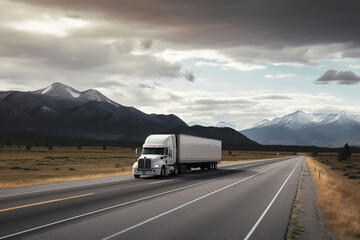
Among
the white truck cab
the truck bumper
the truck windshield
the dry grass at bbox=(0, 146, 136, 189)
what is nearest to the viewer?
the truck bumper

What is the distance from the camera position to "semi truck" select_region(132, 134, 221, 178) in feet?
105

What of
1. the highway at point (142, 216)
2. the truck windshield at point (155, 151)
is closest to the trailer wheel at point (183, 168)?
the truck windshield at point (155, 151)

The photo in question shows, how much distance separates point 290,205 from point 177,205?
482 cm

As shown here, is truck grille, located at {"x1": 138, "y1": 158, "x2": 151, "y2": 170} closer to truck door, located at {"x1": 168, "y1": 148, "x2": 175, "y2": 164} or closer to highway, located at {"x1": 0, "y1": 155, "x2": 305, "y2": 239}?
truck door, located at {"x1": 168, "y1": 148, "x2": 175, "y2": 164}

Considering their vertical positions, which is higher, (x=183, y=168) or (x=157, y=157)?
(x=157, y=157)

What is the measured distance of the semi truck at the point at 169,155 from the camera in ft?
105

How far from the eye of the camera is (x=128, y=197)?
1842 cm

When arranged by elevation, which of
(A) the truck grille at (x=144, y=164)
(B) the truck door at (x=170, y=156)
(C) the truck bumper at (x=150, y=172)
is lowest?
(C) the truck bumper at (x=150, y=172)

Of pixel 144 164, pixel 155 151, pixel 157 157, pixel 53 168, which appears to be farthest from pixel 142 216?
pixel 53 168

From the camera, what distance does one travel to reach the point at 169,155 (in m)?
34.4

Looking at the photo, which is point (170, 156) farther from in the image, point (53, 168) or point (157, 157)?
point (53, 168)

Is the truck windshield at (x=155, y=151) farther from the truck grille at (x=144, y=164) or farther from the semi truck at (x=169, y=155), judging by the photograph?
the truck grille at (x=144, y=164)

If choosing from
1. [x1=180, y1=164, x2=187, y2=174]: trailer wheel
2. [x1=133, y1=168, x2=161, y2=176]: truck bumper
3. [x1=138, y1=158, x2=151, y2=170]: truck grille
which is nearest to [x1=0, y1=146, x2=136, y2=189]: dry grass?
[x1=133, y1=168, x2=161, y2=176]: truck bumper

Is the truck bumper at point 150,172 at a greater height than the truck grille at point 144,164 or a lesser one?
lesser
